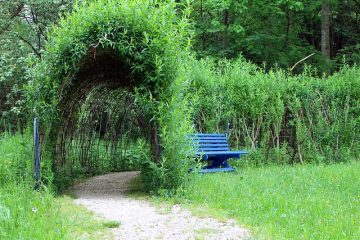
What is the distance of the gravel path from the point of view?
477 cm

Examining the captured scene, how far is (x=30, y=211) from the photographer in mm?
5160

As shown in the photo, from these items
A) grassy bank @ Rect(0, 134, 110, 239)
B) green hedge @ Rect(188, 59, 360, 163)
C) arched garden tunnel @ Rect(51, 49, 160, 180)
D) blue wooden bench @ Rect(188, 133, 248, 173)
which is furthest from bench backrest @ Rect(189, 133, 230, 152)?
grassy bank @ Rect(0, 134, 110, 239)

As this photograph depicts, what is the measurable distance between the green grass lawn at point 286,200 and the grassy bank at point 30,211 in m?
1.55

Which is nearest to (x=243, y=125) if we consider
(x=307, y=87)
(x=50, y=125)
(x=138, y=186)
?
(x=307, y=87)

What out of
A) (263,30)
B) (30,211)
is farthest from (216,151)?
(263,30)

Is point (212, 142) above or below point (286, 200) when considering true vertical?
above

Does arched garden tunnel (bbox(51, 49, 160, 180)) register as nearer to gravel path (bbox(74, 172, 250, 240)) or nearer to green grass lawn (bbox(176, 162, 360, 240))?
gravel path (bbox(74, 172, 250, 240))

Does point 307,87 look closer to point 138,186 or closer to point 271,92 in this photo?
point 271,92

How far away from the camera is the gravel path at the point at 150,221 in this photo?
188 inches

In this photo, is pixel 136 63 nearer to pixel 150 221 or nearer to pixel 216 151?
pixel 150 221

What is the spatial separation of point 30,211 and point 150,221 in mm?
1348

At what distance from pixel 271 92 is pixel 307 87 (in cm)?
108

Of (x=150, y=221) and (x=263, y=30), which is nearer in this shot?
(x=150, y=221)

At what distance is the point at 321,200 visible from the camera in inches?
244
